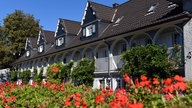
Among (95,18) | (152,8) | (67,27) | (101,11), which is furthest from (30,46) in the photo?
(152,8)

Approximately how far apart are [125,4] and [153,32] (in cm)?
1158

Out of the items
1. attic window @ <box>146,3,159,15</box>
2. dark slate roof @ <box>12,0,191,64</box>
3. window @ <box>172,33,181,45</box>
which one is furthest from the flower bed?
attic window @ <box>146,3,159,15</box>

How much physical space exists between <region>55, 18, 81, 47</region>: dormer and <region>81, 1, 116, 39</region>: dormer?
4893mm

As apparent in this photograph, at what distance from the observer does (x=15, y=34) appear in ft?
188

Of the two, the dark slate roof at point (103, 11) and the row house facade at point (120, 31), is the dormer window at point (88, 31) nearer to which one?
the row house facade at point (120, 31)

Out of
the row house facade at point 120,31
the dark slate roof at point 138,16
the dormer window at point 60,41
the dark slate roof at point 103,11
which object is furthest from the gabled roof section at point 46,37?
the dark slate roof at point 138,16

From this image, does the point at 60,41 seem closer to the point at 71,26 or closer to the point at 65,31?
the point at 65,31

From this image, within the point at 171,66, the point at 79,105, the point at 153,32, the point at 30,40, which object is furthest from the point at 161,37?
the point at 30,40

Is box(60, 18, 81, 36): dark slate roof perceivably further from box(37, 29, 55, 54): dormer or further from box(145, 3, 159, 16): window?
box(145, 3, 159, 16): window

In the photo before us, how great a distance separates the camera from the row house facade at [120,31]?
731 inches

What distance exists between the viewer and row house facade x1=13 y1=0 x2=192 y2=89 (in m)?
18.6

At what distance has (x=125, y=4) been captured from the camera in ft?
105

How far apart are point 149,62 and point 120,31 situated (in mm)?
6716

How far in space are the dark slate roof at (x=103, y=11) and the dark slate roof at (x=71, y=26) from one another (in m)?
7.02
